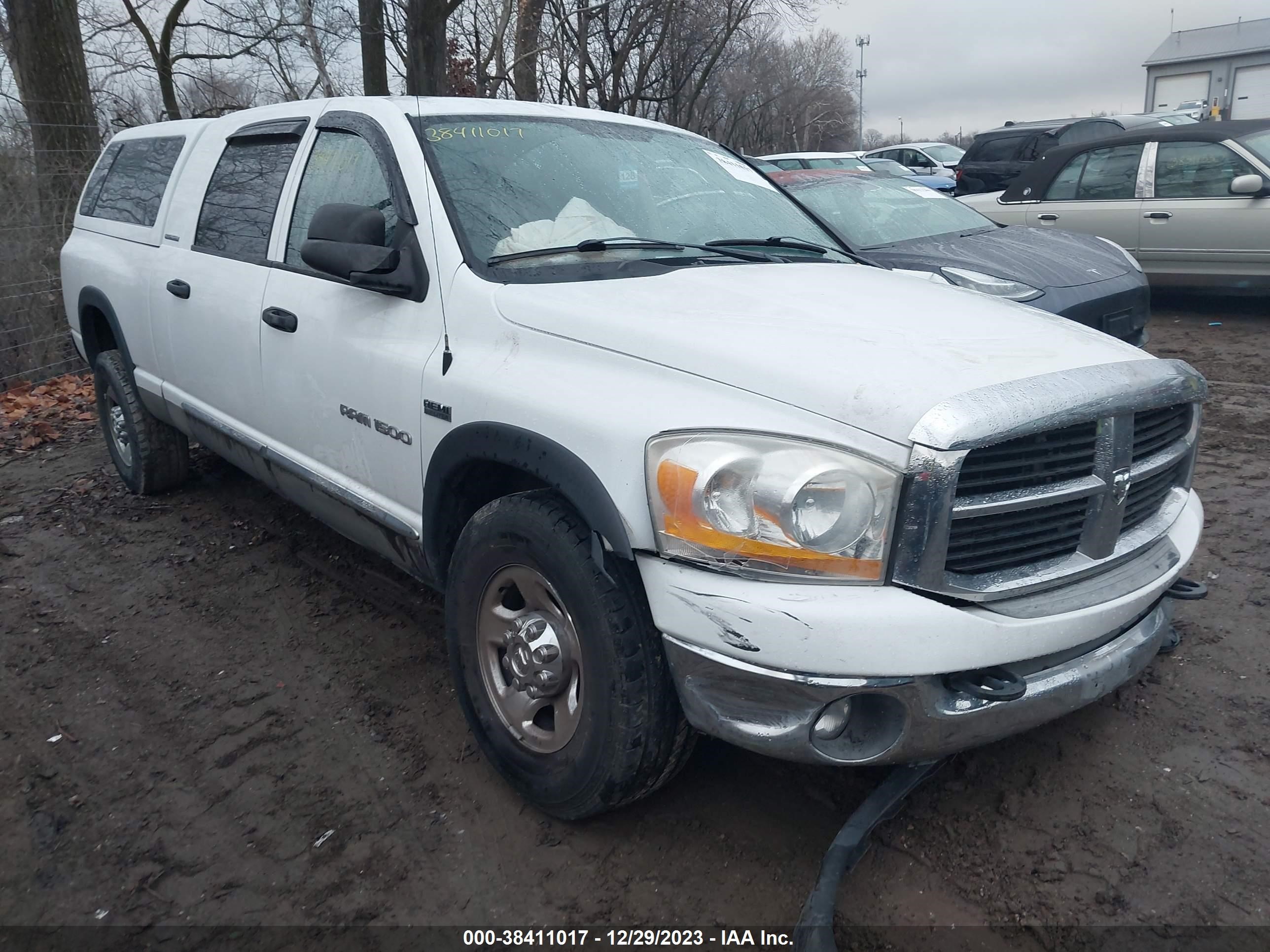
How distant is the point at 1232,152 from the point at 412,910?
9.29m

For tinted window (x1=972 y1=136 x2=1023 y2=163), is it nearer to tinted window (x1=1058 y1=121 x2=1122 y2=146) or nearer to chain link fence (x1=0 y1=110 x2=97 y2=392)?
tinted window (x1=1058 y1=121 x2=1122 y2=146)

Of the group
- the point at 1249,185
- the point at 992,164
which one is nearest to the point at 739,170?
the point at 1249,185

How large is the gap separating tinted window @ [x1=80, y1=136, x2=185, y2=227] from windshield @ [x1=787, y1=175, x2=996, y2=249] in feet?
13.3

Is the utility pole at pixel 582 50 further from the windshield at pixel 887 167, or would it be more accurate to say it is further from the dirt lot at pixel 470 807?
the dirt lot at pixel 470 807

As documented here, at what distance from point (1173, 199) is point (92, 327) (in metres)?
8.73

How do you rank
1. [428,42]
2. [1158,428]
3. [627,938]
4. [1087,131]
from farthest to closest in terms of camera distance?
[1087,131] < [428,42] < [1158,428] < [627,938]

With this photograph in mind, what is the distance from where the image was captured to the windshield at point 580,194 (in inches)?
121

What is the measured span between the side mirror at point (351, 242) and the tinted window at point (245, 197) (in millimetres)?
954

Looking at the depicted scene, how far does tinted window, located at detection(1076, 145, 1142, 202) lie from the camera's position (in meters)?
9.27

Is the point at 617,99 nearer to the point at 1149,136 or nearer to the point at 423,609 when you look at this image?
the point at 1149,136

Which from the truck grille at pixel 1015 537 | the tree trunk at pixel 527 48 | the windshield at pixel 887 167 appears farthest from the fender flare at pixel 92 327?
the windshield at pixel 887 167

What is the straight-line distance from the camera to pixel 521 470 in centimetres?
266

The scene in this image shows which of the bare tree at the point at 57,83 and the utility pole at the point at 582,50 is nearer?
the bare tree at the point at 57,83

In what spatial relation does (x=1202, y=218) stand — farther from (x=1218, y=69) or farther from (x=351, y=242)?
(x=1218, y=69)
